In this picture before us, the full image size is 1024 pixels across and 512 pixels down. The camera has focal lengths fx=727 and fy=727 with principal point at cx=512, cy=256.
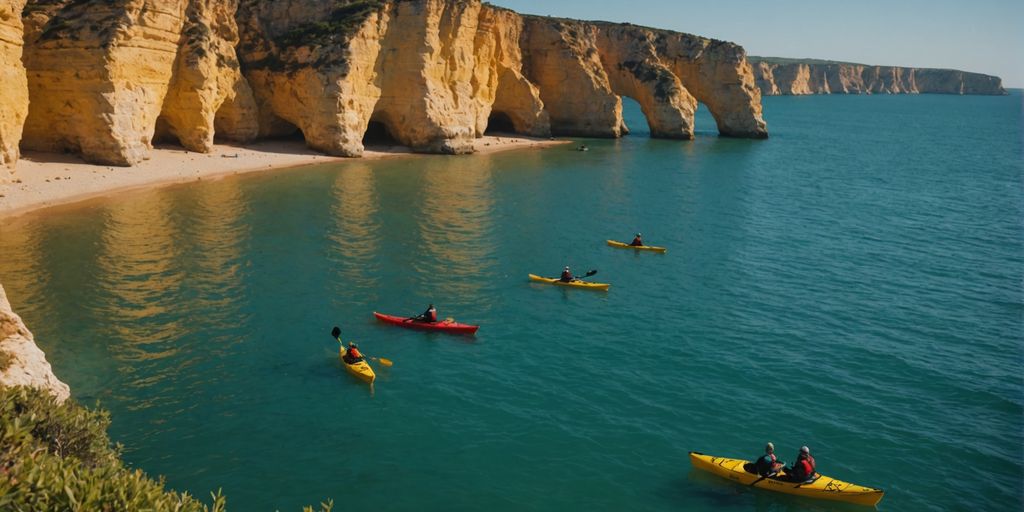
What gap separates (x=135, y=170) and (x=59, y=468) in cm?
4715

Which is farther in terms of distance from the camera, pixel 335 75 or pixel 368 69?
pixel 368 69

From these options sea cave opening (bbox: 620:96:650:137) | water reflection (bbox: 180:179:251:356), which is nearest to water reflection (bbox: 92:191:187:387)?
water reflection (bbox: 180:179:251:356)

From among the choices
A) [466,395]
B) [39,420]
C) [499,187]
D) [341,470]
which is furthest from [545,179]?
[39,420]

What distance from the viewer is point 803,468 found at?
61.7 ft

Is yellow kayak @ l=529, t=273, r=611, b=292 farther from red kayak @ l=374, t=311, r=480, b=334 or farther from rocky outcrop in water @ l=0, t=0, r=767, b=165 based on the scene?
rocky outcrop in water @ l=0, t=0, r=767, b=165

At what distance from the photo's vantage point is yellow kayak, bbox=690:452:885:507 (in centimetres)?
1836

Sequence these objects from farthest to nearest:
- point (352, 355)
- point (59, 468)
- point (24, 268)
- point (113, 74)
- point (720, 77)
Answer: point (720, 77)
point (113, 74)
point (24, 268)
point (352, 355)
point (59, 468)

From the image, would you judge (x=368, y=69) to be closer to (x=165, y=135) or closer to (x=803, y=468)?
(x=165, y=135)

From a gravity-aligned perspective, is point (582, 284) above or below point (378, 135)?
below

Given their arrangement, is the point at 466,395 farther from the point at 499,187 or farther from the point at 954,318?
the point at 499,187

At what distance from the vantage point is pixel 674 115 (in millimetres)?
95625

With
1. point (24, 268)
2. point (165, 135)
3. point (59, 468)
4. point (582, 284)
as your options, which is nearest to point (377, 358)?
point (582, 284)

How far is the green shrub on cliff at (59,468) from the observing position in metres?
10.1

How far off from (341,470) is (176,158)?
152 ft
